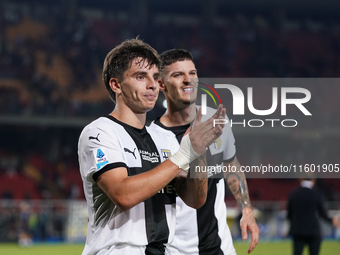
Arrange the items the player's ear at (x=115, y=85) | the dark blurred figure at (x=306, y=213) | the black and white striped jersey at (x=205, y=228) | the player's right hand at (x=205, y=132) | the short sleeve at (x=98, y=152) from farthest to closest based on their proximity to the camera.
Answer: the dark blurred figure at (x=306, y=213) → the black and white striped jersey at (x=205, y=228) → the player's ear at (x=115, y=85) → the short sleeve at (x=98, y=152) → the player's right hand at (x=205, y=132)

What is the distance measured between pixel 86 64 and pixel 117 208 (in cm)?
2511

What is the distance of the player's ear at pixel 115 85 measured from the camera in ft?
10.6

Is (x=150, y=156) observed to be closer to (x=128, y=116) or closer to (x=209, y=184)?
(x=128, y=116)

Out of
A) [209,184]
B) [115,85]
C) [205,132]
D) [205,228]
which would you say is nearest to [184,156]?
[205,132]

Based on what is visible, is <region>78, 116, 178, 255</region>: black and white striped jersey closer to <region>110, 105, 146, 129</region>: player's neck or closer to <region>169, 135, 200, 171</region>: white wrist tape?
<region>110, 105, 146, 129</region>: player's neck

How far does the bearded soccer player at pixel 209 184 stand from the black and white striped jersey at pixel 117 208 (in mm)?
1047

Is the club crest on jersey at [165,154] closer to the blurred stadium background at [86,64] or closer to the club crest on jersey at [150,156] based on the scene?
the club crest on jersey at [150,156]

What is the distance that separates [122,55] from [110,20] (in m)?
28.6

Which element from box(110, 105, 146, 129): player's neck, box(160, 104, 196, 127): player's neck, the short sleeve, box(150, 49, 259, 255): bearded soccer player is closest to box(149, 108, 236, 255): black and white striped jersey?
box(150, 49, 259, 255): bearded soccer player

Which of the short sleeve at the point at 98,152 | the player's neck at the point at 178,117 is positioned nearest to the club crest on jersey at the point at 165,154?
the short sleeve at the point at 98,152

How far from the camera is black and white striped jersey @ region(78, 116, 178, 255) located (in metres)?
2.90

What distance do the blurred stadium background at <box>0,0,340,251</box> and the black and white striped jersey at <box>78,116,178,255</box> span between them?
53.6 ft

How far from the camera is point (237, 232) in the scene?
19.5 meters

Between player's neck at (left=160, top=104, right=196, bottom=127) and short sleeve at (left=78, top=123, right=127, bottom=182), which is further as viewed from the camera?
player's neck at (left=160, top=104, right=196, bottom=127)
